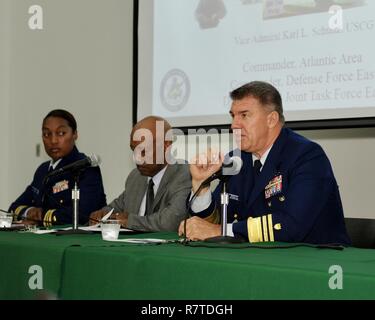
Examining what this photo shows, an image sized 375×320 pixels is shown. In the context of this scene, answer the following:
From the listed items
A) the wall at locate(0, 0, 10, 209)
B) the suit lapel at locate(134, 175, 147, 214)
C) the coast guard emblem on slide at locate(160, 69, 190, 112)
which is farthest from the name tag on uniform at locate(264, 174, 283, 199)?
the wall at locate(0, 0, 10, 209)

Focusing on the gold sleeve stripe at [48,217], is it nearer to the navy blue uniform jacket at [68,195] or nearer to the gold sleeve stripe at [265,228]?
the navy blue uniform jacket at [68,195]

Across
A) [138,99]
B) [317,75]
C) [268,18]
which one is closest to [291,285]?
[317,75]

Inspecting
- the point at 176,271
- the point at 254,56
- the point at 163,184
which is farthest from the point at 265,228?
the point at 254,56

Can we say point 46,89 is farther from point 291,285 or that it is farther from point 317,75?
point 291,285

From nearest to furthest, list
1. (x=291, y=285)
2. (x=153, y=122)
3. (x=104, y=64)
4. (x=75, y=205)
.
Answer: (x=291, y=285) → (x=75, y=205) → (x=153, y=122) → (x=104, y=64)

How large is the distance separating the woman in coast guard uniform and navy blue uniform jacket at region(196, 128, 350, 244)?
1.01 meters

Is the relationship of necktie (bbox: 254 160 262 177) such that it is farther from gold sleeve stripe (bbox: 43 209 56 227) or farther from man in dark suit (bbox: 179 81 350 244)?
gold sleeve stripe (bbox: 43 209 56 227)

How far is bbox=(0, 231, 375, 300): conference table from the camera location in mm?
1401

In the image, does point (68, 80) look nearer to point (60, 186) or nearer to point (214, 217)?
point (60, 186)

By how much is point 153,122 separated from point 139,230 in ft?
2.28

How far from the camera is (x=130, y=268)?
1.75 m

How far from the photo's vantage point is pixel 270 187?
2.42 m

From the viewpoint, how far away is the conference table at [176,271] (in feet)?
4.60

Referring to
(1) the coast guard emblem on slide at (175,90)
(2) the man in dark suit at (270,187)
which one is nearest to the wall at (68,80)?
(1) the coast guard emblem on slide at (175,90)
